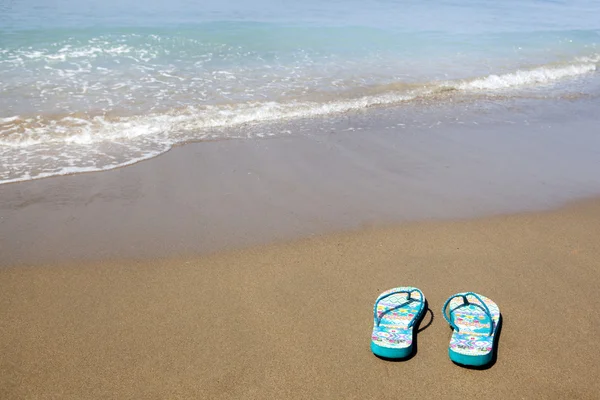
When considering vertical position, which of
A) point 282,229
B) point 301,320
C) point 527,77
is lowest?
point 301,320

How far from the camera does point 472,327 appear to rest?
3.20 m

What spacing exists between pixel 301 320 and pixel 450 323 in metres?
1.03

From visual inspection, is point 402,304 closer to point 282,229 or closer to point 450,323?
point 450,323

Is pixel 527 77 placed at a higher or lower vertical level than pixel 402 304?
higher

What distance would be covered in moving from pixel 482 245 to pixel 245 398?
2.59 m

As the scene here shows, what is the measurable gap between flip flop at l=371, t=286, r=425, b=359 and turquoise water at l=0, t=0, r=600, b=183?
13.0 ft

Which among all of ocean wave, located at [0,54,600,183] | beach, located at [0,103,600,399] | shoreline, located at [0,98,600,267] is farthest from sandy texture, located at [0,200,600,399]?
ocean wave, located at [0,54,600,183]

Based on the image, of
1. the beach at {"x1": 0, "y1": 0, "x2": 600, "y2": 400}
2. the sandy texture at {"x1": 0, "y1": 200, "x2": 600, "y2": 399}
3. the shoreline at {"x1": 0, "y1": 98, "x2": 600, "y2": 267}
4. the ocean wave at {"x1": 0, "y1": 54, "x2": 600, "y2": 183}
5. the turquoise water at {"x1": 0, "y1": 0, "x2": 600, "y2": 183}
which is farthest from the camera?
the turquoise water at {"x1": 0, "y1": 0, "x2": 600, "y2": 183}

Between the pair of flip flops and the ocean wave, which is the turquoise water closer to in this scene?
the ocean wave

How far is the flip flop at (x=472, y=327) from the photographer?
3.00 m

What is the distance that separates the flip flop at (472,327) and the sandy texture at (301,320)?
3.2 inches

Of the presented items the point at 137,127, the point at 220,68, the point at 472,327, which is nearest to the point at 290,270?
the point at 472,327

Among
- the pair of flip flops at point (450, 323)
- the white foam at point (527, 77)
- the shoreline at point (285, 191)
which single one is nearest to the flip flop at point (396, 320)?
the pair of flip flops at point (450, 323)

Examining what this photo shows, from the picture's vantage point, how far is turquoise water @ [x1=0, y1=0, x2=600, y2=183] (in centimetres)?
705
